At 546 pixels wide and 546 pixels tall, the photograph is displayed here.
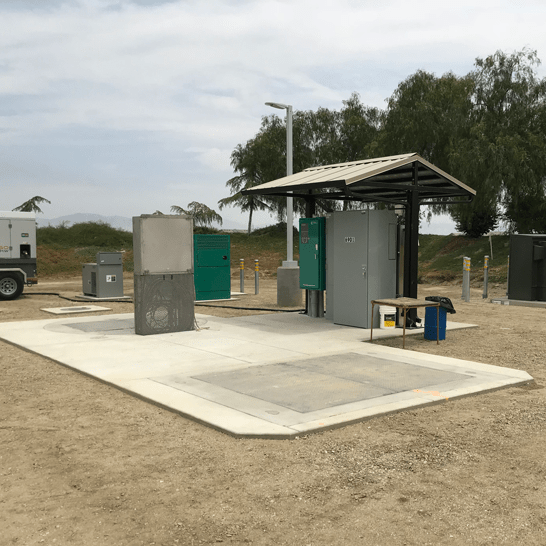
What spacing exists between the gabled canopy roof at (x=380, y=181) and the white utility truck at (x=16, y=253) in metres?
9.14

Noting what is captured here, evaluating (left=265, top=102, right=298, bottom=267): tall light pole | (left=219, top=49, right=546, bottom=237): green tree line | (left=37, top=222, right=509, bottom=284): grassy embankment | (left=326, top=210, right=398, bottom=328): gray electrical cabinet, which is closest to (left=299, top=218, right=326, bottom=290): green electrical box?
(left=326, top=210, right=398, bottom=328): gray electrical cabinet

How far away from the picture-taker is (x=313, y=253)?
12781 millimetres

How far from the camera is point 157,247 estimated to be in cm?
1097

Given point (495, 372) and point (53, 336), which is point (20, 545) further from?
point (53, 336)

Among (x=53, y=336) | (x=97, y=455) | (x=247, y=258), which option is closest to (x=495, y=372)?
(x=97, y=455)

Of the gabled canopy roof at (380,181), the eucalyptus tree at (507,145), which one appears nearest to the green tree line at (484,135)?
the eucalyptus tree at (507,145)

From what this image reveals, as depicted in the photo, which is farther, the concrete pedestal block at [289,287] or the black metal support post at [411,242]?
the concrete pedestal block at [289,287]

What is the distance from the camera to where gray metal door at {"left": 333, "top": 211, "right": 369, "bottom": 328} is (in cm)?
1138

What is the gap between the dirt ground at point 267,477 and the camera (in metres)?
3.78

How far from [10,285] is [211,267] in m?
5.93

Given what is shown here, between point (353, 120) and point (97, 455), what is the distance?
43954 mm

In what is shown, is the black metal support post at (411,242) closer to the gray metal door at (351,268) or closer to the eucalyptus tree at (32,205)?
the gray metal door at (351,268)

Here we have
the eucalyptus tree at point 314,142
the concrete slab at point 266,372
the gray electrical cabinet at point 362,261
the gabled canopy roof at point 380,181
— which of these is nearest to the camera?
the concrete slab at point 266,372

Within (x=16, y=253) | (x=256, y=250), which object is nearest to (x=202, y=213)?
(x=256, y=250)
